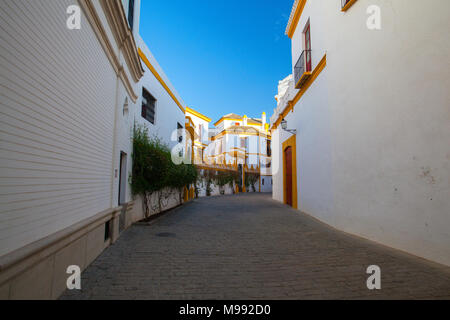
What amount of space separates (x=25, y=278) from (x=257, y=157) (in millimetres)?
30337

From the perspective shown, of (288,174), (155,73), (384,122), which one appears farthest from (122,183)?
(288,174)

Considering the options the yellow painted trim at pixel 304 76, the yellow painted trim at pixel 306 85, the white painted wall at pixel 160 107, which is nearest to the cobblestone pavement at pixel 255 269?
the white painted wall at pixel 160 107

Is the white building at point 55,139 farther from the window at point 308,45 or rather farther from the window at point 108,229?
the window at point 308,45

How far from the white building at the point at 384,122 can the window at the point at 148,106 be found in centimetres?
591

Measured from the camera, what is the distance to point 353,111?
5.39 meters

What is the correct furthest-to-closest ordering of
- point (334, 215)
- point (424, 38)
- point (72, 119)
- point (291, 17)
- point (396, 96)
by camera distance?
1. point (291, 17)
2. point (334, 215)
3. point (396, 96)
4. point (424, 38)
5. point (72, 119)

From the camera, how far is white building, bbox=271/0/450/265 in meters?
3.48

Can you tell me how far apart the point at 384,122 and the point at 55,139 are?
18.1ft

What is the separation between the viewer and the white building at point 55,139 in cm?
194

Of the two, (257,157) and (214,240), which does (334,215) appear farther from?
(257,157)

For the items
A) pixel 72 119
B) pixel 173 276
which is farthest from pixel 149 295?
pixel 72 119

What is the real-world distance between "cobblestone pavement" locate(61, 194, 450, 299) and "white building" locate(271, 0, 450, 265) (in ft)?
2.12

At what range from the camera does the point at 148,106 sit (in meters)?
8.37
